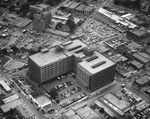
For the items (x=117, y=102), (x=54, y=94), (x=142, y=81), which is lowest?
(x=117, y=102)

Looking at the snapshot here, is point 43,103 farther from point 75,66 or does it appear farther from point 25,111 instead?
point 75,66

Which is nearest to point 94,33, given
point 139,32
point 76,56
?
point 139,32

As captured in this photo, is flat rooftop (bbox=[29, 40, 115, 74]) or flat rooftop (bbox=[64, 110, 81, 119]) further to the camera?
flat rooftop (bbox=[29, 40, 115, 74])

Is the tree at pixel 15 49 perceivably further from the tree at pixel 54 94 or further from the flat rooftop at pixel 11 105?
the tree at pixel 54 94

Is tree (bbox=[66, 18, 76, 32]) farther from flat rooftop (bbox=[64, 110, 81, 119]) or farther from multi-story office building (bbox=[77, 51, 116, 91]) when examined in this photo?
flat rooftop (bbox=[64, 110, 81, 119])

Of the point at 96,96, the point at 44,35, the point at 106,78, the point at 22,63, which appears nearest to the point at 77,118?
the point at 96,96

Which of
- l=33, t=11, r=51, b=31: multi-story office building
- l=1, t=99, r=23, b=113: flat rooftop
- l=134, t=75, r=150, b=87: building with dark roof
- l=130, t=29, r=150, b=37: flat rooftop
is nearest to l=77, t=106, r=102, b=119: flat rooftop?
l=1, t=99, r=23, b=113: flat rooftop

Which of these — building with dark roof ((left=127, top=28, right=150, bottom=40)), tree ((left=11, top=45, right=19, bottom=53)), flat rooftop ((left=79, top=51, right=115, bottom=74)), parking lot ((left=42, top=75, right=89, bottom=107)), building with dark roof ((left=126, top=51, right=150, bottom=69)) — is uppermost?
flat rooftop ((left=79, top=51, right=115, bottom=74))

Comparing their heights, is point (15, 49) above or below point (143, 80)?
below

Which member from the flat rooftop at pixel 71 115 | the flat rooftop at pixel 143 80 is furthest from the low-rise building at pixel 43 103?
the flat rooftop at pixel 143 80

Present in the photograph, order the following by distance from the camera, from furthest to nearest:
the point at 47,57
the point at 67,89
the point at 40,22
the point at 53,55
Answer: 1. the point at 40,22
2. the point at 53,55
3. the point at 47,57
4. the point at 67,89
